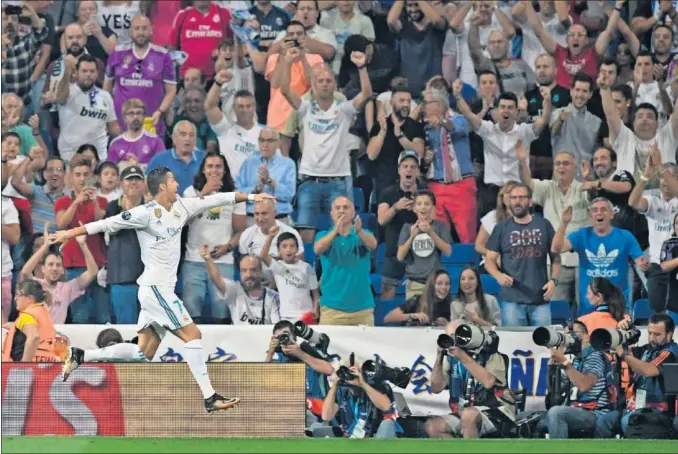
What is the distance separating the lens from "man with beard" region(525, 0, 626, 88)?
16688 millimetres

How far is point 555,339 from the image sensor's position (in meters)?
11.8

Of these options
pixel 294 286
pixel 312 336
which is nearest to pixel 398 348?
pixel 312 336

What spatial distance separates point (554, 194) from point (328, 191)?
248cm

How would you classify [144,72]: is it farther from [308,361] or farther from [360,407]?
[360,407]

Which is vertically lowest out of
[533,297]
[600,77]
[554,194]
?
[533,297]

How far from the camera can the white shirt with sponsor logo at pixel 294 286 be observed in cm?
1429

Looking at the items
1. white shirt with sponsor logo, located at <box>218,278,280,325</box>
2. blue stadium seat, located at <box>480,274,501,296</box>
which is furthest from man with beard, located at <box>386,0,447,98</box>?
white shirt with sponsor logo, located at <box>218,278,280,325</box>

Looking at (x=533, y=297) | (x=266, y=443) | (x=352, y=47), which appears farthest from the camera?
(x=352, y=47)

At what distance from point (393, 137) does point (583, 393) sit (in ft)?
14.6

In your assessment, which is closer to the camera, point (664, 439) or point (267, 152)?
point (664, 439)

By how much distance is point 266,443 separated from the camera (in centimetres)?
1085

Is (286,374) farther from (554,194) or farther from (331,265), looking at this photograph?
(554,194)

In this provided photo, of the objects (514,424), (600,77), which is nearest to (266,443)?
(514,424)

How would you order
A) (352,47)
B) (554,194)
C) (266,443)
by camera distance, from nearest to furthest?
(266,443) → (554,194) → (352,47)
